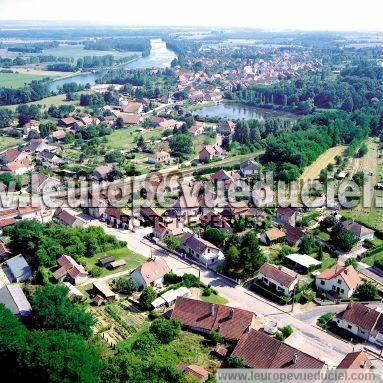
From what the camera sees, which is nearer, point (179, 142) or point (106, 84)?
point (179, 142)

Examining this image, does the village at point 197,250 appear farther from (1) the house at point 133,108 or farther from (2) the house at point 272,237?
(1) the house at point 133,108

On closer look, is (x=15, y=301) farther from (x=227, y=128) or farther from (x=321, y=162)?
(x=227, y=128)

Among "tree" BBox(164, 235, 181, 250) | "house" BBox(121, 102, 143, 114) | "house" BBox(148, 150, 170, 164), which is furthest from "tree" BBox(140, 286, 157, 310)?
"house" BBox(121, 102, 143, 114)

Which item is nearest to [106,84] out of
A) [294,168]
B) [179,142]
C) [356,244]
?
[179,142]

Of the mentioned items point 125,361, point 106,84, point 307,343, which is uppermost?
point 106,84

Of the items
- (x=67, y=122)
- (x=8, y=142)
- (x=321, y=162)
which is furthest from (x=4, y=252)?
(x=67, y=122)

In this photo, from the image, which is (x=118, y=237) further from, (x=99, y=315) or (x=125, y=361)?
(x=125, y=361)
